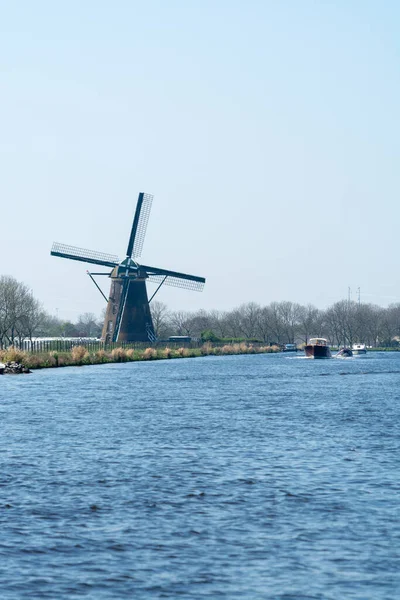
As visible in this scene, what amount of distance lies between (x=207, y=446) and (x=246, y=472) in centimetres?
463

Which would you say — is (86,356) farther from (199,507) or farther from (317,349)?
(199,507)

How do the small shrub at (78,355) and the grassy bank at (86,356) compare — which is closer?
the grassy bank at (86,356)

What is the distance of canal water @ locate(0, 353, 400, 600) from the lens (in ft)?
37.3

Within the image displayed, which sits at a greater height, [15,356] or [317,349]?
[317,349]

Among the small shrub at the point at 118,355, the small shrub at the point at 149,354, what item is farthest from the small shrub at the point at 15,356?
the small shrub at the point at 149,354

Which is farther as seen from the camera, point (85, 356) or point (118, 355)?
point (118, 355)

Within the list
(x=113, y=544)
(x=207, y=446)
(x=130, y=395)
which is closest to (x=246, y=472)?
(x=207, y=446)

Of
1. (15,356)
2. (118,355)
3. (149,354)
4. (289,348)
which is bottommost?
(15,356)

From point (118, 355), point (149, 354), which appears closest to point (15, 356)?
point (118, 355)

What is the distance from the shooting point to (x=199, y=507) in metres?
15.9

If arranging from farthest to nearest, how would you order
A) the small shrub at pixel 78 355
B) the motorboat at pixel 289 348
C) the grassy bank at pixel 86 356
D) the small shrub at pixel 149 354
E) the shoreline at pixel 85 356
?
1. the motorboat at pixel 289 348
2. the small shrub at pixel 149 354
3. the small shrub at pixel 78 355
4. the grassy bank at pixel 86 356
5. the shoreline at pixel 85 356

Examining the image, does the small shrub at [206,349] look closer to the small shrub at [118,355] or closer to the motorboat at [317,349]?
the motorboat at [317,349]

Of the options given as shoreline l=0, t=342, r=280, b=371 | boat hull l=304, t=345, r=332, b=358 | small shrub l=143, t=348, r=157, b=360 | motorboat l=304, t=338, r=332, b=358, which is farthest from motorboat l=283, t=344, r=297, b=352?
small shrub l=143, t=348, r=157, b=360

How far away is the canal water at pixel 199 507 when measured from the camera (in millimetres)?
11367
